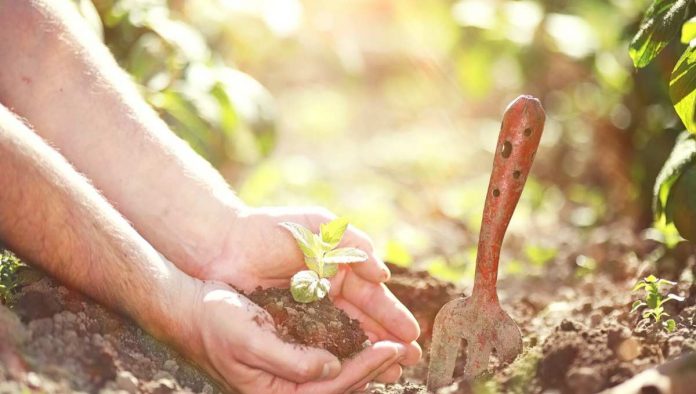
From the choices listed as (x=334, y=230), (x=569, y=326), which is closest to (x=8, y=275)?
(x=334, y=230)

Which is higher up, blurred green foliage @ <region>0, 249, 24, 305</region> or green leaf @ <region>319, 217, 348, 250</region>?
green leaf @ <region>319, 217, 348, 250</region>

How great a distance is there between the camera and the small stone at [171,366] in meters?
2.15

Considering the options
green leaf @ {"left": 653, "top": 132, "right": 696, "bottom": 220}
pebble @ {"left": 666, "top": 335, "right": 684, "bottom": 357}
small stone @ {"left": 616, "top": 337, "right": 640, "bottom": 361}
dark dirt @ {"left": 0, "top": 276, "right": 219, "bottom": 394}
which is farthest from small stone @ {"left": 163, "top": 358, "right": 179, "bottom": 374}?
green leaf @ {"left": 653, "top": 132, "right": 696, "bottom": 220}

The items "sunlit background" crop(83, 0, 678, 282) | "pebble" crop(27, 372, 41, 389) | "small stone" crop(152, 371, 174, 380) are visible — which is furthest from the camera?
"sunlit background" crop(83, 0, 678, 282)

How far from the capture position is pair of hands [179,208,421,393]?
2135mm

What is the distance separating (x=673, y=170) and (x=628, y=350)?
2.49 feet

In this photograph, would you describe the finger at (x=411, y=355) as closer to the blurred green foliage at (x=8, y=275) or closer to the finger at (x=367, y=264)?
the finger at (x=367, y=264)

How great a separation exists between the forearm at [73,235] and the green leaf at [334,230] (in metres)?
0.42

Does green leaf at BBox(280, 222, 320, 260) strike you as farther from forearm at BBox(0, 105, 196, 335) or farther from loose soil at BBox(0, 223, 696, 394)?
forearm at BBox(0, 105, 196, 335)

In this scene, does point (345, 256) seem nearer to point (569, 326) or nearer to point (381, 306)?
point (381, 306)

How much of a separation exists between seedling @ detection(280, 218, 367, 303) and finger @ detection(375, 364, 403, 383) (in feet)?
0.91

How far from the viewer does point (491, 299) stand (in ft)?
7.68

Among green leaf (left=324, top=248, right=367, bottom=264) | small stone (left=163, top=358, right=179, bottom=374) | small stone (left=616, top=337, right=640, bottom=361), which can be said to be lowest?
small stone (left=163, top=358, right=179, bottom=374)

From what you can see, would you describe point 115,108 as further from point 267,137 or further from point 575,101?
point 575,101
